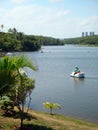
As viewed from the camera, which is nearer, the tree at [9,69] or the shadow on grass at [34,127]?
the tree at [9,69]

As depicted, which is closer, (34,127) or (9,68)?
(9,68)

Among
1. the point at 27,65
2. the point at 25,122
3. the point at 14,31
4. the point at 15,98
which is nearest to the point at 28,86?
the point at 15,98

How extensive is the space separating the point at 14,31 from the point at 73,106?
452 ft

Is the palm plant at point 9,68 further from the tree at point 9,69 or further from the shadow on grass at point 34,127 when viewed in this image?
the shadow on grass at point 34,127

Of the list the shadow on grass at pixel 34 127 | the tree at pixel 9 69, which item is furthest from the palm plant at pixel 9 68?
the shadow on grass at pixel 34 127

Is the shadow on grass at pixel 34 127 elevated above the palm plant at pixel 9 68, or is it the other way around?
the palm plant at pixel 9 68

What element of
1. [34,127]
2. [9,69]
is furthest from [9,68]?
[34,127]

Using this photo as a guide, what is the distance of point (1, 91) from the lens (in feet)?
32.9

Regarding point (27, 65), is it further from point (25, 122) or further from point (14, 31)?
point (14, 31)

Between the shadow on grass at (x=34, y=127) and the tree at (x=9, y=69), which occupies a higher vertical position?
the tree at (x=9, y=69)

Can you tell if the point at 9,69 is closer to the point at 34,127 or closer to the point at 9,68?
the point at 9,68

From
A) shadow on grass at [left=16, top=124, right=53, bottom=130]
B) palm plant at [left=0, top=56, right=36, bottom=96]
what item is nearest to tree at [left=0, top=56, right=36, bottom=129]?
palm plant at [left=0, top=56, right=36, bottom=96]

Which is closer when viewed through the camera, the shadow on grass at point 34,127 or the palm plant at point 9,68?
the palm plant at point 9,68

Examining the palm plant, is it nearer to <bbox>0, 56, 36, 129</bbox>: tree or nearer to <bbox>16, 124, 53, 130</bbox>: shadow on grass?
<bbox>0, 56, 36, 129</bbox>: tree
